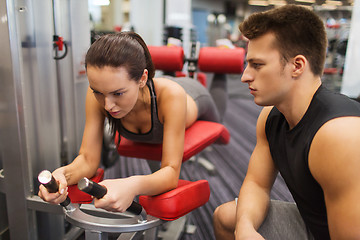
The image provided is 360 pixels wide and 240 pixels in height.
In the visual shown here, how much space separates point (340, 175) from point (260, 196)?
1.24 ft

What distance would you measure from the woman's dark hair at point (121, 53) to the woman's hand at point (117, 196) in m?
0.36

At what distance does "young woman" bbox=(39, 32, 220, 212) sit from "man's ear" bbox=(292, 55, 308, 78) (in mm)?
496

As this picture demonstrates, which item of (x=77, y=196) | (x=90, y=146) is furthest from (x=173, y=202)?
(x=90, y=146)

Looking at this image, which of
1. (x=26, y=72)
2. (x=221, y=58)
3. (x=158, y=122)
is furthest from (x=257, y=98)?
(x=221, y=58)

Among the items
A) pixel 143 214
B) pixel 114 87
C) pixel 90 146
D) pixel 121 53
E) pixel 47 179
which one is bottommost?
pixel 143 214

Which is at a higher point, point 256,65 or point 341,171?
point 256,65

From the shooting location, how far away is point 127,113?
1.20 meters

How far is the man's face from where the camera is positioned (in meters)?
0.85

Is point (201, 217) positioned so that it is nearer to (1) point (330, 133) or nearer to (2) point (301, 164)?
(2) point (301, 164)

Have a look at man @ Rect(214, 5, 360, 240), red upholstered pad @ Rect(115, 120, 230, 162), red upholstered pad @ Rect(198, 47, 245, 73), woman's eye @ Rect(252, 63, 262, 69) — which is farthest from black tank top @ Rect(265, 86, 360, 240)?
red upholstered pad @ Rect(198, 47, 245, 73)

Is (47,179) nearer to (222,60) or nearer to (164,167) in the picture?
(164,167)

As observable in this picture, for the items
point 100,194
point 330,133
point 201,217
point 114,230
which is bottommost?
point 201,217

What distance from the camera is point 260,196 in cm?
105

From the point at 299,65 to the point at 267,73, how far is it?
0.29 ft
